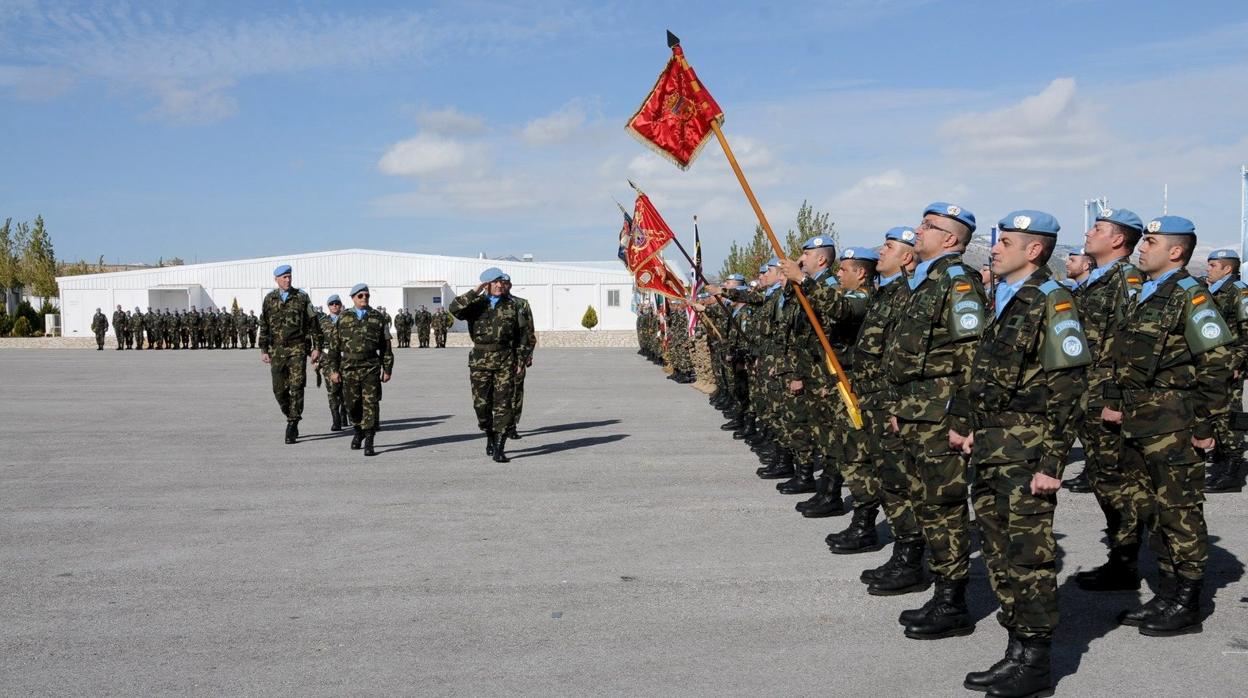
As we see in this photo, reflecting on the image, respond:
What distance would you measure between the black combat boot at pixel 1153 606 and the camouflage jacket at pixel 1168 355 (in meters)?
0.75

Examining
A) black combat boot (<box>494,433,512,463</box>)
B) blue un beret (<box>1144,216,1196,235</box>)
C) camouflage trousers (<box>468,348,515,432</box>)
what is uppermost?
blue un beret (<box>1144,216,1196,235</box>)

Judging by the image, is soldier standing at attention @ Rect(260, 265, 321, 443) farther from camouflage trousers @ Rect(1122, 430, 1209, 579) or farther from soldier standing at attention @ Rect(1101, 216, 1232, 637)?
camouflage trousers @ Rect(1122, 430, 1209, 579)

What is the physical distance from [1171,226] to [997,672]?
8.89 ft

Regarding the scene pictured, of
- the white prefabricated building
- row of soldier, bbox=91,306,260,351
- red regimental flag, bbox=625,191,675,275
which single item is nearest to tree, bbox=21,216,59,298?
the white prefabricated building

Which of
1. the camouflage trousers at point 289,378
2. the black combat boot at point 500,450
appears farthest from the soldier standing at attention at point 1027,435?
the camouflage trousers at point 289,378

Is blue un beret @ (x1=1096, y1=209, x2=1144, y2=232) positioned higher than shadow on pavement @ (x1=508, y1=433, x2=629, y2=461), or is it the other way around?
blue un beret @ (x1=1096, y1=209, x2=1144, y2=232)

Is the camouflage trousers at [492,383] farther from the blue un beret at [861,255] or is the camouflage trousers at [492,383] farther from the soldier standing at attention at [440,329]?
the soldier standing at attention at [440,329]

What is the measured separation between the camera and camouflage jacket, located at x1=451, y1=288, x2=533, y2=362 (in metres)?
10.8

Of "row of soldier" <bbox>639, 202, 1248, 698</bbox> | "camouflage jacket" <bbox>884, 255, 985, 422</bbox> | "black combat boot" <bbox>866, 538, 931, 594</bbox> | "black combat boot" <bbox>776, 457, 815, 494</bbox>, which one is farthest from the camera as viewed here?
"black combat boot" <bbox>776, 457, 815, 494</bbox>

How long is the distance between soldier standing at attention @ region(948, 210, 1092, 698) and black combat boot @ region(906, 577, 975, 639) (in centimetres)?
56

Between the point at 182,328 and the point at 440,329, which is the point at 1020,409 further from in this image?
the point at 182,328

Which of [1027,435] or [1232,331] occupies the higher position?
[1232,331]

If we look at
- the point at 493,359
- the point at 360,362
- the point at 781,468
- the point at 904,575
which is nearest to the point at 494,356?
the point at 493,359

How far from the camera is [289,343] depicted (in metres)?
12.3
